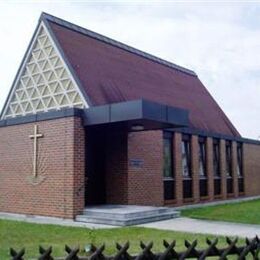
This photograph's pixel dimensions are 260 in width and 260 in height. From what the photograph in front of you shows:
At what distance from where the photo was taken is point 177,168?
1923cm

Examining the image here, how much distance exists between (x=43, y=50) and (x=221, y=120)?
39.5 ft

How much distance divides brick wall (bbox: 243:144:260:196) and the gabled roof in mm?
1539

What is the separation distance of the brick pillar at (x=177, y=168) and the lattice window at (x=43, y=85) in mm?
5150

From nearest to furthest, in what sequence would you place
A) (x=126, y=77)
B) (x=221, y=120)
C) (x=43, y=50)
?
(x=43, y=50) → (x=126, y=77) → (x=221, y=120)

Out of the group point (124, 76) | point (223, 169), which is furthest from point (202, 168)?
point (124, 76)

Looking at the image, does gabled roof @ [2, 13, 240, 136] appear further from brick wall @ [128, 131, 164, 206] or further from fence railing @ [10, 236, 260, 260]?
fence railing @ [10, 236, 260, 260]

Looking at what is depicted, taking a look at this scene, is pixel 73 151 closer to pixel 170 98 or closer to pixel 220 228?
pixel 220 228

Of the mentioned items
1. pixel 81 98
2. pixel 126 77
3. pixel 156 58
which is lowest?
pixel 81 98

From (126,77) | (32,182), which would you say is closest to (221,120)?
(126,77)

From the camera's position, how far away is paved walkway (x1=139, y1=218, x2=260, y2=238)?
1152cm

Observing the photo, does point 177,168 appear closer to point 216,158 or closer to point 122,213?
point 216,158

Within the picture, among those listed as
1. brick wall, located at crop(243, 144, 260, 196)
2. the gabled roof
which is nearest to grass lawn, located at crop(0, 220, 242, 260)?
the gabled roof

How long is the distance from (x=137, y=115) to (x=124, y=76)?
6590 millimetres

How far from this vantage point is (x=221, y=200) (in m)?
22.7
